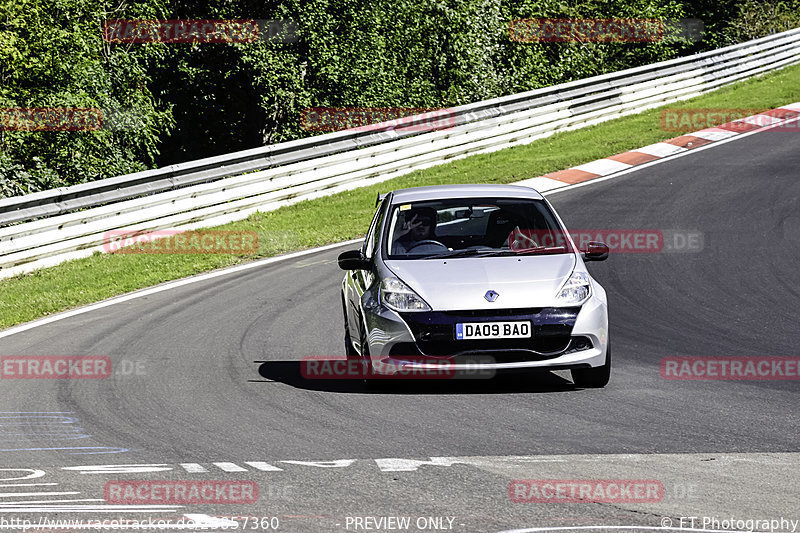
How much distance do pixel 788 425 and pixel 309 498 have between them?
328 cm

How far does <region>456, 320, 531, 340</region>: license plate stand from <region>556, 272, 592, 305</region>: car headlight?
375mm

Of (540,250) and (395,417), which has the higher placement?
(540,250)

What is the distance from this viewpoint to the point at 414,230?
893cm

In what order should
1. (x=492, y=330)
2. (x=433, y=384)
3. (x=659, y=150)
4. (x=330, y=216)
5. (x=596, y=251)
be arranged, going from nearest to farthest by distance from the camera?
(x=492, y=330), (x=433, y=384), (x=596, y=251), (x=330, y=216), (x=659, y=150)

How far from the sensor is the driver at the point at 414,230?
29.0 ft

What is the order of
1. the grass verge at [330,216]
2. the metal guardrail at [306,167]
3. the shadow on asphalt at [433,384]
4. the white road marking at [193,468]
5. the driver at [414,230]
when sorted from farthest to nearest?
the metal guardrail at [306,167]
the grass verge at [330,216]
the driver at [414,230]
the shadow on asphalt at [433,384]
the white road marking at [193,468]

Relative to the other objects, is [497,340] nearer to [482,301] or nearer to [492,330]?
[492,330]

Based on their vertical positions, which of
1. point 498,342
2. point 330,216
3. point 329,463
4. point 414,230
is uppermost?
point 414,230

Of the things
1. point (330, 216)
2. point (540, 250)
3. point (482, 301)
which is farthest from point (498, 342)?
point (330, 216)

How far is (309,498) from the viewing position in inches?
210

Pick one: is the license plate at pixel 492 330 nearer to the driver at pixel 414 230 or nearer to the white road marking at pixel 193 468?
the driver at pixel 414 230

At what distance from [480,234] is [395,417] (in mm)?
2498

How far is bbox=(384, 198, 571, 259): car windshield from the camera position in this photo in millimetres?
8727

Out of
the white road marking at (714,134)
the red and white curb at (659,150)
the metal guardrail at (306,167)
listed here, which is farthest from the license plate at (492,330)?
the white road marking at (714,134)
